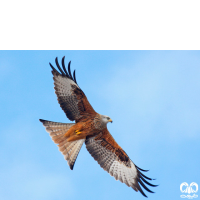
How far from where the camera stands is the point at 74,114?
7840 millimetres

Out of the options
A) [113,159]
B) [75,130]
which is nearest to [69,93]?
[75,130]

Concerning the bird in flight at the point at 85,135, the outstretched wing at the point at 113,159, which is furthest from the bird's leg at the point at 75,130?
the outstretched wing at the point at 113,159

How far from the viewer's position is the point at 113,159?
8.04 metres

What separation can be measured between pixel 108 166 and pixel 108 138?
0.87 metres

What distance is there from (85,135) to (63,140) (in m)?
0.73

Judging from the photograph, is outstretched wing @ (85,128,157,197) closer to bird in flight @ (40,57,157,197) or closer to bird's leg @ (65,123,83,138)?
bird in flight @ (40,57,157,197)

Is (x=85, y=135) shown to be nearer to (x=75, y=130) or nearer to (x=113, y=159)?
(x=75, y=130)

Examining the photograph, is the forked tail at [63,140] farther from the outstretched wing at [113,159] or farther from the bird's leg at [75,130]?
the outstretched wing at [113,159]

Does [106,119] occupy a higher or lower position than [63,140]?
higher

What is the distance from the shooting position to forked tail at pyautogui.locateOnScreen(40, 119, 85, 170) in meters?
7.93

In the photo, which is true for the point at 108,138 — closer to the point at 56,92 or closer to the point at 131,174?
the point at 131,174

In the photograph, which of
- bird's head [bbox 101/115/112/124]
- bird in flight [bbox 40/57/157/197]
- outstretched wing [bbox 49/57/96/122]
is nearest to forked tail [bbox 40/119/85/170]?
bird in flight [bbox 40/57/157/197]
